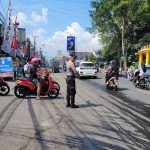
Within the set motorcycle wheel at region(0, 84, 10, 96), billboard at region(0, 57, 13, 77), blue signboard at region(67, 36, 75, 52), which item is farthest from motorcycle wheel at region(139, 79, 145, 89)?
blue signboard at region(67, 36, 75, 52)

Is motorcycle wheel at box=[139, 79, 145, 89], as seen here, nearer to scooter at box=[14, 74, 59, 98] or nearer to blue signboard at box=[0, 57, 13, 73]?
scooter at box=[14, 74, 59, 98]

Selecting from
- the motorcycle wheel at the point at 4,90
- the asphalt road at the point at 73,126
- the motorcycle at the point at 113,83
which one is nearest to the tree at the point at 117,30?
the motorcycle at the point at 113,83

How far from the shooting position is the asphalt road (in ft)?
29.1

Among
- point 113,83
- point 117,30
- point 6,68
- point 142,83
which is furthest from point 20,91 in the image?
point 117,30

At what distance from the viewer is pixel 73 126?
11.0 m

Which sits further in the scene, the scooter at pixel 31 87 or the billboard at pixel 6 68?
the billboard at pixel 6 68

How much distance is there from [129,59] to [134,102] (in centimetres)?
6248

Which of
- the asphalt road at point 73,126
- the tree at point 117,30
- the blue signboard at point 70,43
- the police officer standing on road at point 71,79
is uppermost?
the tree at point 117,30

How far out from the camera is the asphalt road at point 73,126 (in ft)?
29.1

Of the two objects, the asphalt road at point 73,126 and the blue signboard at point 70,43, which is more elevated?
the blue signboard at point 70,43

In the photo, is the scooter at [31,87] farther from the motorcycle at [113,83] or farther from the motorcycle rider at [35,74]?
the motorcycle at [113,83]

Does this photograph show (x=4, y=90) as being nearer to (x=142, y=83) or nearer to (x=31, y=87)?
(x=31, y=87)

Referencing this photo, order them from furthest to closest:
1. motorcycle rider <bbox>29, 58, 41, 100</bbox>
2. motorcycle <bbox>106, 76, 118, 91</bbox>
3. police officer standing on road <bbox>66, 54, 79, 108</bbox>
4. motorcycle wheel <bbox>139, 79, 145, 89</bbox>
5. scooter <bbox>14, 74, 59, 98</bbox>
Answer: motorcycle wheel <bbox>139, 79, 145, 89</bbox>
motorcycle <bbox>106, 76, 118, 91</bbox>
scooter <bbox>14, 74, 59, 98</bbox>
motorcycle rider <bbox>29, 58, 41, 100</bbox>
police officer standing on road <bbox>66, 54, 79, 108</bbox>

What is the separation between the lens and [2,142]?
29.1 feet
